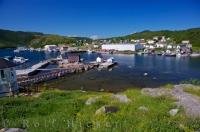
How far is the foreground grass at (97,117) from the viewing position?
13.7 meters

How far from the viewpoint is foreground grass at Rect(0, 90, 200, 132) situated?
13.7m

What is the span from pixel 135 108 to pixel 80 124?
186 inches

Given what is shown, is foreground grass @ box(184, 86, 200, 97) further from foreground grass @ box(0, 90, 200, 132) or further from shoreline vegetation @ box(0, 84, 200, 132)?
foreground grass @ box(0, 90, 200, 132)

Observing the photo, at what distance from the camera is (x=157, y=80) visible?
242 feet

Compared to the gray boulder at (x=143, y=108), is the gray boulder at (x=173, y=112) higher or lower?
lower

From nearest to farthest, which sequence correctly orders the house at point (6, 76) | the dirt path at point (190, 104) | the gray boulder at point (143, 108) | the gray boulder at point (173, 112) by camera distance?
the gray boulder at point (173, 112)
the dirt path at point (190, 104)
the gray boulder at point (143, 108)
the house at point (6, 76)

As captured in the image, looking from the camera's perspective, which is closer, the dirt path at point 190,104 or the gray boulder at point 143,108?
the dirt path at point 190,104

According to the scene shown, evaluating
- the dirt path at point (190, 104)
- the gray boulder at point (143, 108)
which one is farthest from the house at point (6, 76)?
the gray boulder at point (143, 108)

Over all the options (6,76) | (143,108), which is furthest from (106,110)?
(6,76)

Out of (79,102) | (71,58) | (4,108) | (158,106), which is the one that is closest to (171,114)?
(158,106)

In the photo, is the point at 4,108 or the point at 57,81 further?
the point at 57,81

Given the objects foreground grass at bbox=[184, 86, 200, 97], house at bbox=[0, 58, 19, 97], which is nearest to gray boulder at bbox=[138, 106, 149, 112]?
foreground grass at bbox=[184, 86, 200, 97]

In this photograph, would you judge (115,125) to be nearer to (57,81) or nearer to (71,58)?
(57,81)

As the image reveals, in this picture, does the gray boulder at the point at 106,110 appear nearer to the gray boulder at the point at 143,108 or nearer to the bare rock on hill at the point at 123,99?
the gray boulder at the point at 143,108
